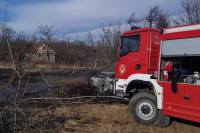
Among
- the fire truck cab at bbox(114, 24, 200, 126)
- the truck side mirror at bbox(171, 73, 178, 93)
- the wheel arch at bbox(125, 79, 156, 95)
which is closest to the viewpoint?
the fire truck cab at bbox(114, 24, 200, 126)

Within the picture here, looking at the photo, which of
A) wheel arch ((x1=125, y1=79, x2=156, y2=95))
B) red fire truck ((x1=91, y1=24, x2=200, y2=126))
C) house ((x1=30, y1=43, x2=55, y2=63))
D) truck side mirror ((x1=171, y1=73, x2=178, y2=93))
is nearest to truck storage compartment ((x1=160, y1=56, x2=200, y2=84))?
red fire truck ((x1=91, y1=24, x2=200, y2=126))

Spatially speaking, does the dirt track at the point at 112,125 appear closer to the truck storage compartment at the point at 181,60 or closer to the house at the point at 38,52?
the truck storage compartment at the point at 181,60

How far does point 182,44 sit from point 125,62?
2221 millimetres

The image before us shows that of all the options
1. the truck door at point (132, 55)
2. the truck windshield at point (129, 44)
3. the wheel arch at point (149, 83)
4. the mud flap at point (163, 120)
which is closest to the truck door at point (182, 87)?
the wheel arch at point (149, 83)

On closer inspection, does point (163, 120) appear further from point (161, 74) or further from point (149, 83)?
point (161, 74)

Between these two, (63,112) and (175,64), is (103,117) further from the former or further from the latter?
(175,64)

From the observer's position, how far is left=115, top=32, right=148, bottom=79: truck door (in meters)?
6.21

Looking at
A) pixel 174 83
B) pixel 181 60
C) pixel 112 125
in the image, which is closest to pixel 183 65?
pixel 181 60

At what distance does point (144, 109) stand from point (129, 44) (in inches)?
90.7

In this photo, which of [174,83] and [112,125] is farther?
[112,125]

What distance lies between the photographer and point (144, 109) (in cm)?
568

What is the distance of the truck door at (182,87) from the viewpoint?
4.52 metres

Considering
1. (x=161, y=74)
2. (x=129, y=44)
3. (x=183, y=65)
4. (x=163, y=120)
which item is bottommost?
(x=163, y=120)

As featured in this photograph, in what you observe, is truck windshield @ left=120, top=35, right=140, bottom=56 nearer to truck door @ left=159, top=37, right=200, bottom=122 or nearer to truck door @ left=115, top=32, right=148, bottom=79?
truck door @ left=115, top=32, right=148, bottom=79
